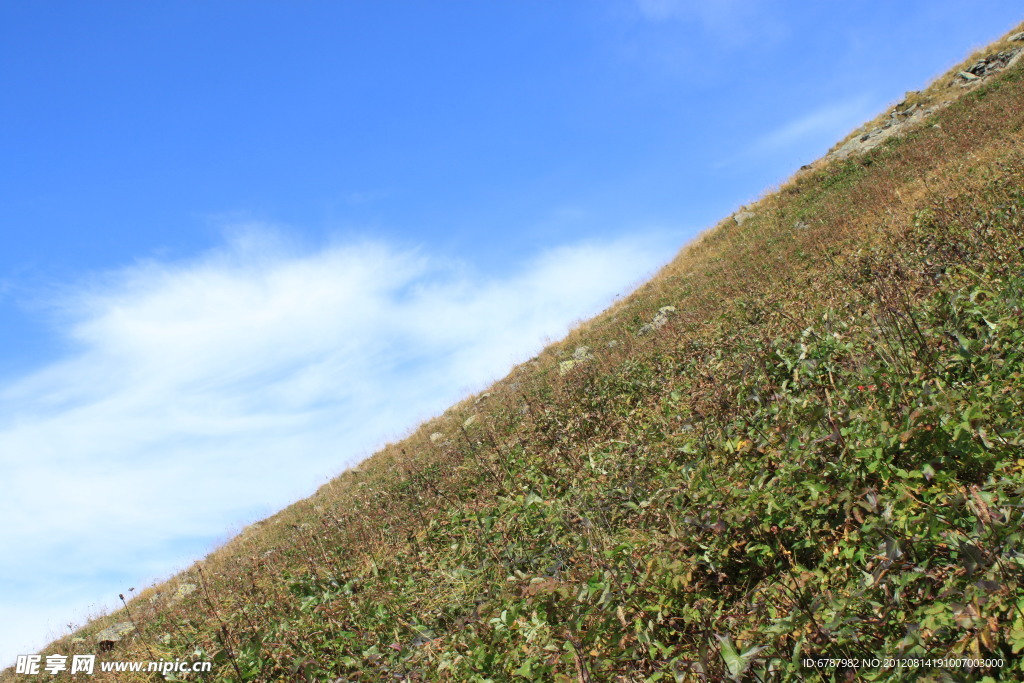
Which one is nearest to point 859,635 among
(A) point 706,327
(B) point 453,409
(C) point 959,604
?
(C) point 959,604

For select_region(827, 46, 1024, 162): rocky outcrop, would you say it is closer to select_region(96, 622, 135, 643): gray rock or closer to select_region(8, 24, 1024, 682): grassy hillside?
select_region(8, 24, 1024, 682): grassy hillside

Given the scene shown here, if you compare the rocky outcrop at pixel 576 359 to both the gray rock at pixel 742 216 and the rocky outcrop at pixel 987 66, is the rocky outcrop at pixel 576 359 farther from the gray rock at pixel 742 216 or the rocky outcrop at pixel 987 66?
the rocky outcrop at pixel 987 66

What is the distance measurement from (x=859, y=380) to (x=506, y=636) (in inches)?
165

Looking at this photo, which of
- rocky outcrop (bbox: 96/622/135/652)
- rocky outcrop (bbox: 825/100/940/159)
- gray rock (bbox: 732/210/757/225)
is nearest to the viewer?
rocky outcrop (bbox: 96/622/135/652)

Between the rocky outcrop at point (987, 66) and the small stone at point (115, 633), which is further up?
the rocky outcrop at point (987, 66)

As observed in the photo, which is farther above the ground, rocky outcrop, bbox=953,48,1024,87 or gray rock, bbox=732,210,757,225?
rocky outcrop, bbox=953,48,1024,87

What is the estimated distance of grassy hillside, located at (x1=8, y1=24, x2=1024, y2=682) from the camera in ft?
11.5

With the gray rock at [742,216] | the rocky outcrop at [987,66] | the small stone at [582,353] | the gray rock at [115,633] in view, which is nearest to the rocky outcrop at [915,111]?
the rocky outcrop at [987,66]

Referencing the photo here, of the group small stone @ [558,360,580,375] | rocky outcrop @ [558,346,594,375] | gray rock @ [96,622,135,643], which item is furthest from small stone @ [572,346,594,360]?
gray rock @ [96,622,135,643]

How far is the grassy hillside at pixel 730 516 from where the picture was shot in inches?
138

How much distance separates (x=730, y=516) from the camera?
15.1 ft

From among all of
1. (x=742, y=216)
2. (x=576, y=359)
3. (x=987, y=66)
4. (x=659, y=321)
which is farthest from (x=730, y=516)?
(x=987, y=66)

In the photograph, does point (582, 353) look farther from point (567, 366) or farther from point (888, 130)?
point (888, 130)

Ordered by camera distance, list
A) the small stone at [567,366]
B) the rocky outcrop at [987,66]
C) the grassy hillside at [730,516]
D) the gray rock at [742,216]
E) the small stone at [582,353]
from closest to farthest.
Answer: the grassy hillside at [730,516] < the small stone at [567,366] < the small stone at [582,353] < the rocky outcrop at [987,66] < the gray rock at [742,216]
